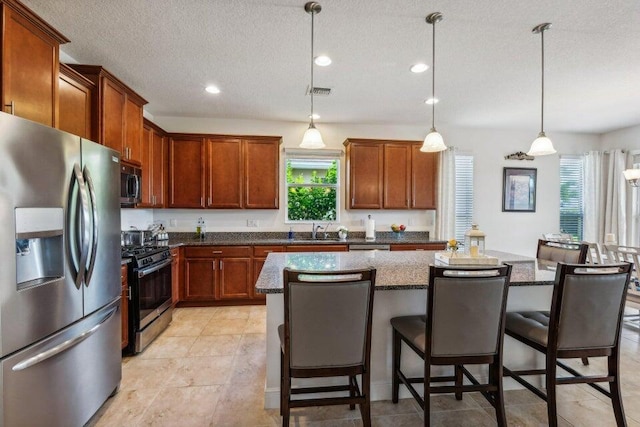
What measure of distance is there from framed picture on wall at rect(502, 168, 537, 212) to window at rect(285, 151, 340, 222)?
2.90 meters

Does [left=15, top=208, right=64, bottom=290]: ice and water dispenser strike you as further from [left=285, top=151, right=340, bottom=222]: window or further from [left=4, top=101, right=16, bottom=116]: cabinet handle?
[left=285, top=151, right=340, bottom=222]: window

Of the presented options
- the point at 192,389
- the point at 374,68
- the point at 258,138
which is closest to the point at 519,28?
the point at 374,68

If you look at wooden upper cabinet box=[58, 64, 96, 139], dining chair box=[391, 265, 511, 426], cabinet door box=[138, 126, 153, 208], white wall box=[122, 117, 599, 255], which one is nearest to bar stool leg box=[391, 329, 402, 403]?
dining chair box=[391, 265, 511, 426]

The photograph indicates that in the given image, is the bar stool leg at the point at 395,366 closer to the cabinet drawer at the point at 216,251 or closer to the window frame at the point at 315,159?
the cabinet drawer at the point at 216,251

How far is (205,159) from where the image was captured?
444 cm

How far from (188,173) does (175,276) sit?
1470 mm

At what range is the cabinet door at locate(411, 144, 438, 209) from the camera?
4.82 m

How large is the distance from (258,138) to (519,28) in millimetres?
3277

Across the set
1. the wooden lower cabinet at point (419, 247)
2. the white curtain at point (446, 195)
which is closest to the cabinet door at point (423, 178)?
the white curtain at point (446, 195)

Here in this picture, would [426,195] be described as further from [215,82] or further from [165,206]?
[165,206]

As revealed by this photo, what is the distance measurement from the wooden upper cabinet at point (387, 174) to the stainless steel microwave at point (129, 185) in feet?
9.22

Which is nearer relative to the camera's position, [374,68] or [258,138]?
[374,68]

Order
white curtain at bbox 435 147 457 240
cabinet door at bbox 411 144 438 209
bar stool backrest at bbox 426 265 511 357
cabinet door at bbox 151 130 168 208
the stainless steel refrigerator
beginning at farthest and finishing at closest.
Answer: white curtain at bbox 435 147 457 240 → cabinet door at bbox 411 144 438 209 → cabinet door at bbox 151 130 168 208 → bar stool backrest at bbox 426 265 511 357 → the stainless steel refrigerator

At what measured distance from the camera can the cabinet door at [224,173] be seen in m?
4.46
